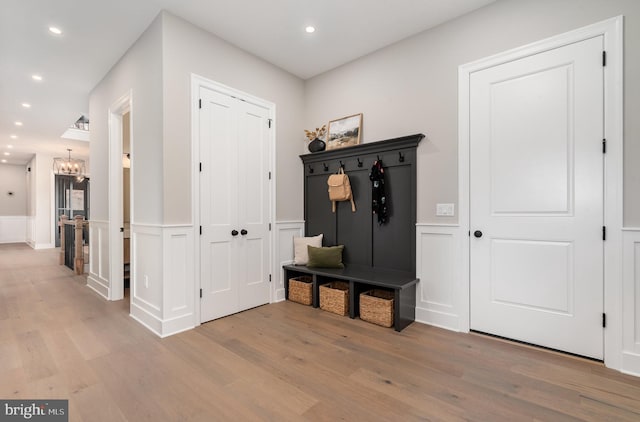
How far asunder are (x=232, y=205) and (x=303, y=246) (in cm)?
105

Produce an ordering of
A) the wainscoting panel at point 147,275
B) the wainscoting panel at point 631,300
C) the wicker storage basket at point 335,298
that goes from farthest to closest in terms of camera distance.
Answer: the wicker storage basket at point 335,298, the wainscoting panel at point 147,275, the wainscoting panel at point 631,300

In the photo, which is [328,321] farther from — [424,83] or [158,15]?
[158,15]

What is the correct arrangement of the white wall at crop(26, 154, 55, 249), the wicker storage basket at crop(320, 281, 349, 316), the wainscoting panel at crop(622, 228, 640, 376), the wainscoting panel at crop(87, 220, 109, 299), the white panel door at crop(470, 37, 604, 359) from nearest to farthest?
the wainscoting panel at crop(622, 228, 640, 376) → the white panel door at crop(470, 37, 604, 359) → the wicker storage basket at crop(320, 281, 349, 316) → the wainscoting panel at crop(87, 220, 109, 299) → the white wall at crop(26, 154, 55, 249)

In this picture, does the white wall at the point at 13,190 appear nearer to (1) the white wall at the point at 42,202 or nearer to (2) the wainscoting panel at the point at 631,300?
(1) the white wall at the point at 42,202

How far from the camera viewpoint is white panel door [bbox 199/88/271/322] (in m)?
3.04

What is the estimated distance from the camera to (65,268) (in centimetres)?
585

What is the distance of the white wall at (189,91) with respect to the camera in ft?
9.03

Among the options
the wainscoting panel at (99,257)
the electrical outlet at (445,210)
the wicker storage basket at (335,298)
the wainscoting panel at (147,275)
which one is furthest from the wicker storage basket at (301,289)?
the wainscoting panel at (99,257)

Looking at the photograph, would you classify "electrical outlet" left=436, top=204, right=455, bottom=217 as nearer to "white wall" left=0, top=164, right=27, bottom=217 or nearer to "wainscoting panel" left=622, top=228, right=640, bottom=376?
"wainscoting panel" left=622, top=228, right=640, bottom=376

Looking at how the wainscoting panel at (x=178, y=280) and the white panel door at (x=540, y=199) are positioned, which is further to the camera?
the wainscoting panel at (x=178, y=280)

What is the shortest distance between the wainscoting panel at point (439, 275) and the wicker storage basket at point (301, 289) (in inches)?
48.1

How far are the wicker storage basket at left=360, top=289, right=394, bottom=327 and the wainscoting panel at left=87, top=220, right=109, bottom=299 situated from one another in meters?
3.29

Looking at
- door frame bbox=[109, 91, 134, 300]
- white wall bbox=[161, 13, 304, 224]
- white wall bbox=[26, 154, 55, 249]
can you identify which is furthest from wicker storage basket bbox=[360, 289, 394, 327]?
white wall bbox=[26, 154, 55, 249]

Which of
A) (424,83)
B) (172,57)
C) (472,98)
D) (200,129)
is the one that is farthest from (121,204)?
(472,98)
